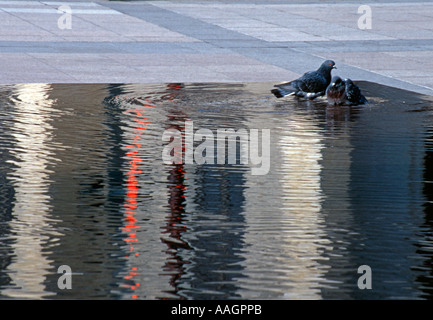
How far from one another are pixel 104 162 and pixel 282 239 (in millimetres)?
2738

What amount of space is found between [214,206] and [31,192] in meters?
1.54

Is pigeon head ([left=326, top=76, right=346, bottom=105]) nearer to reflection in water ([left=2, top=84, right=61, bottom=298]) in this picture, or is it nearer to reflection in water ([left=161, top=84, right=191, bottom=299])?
reflection in water ([left=161, top=84, right=191, bottom=299])

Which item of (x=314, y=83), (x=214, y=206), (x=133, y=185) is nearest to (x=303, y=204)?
(x=214, y=206)

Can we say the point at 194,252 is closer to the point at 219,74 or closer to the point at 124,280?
the point at 124,280

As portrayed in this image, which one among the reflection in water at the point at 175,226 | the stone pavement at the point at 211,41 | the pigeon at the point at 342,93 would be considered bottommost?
the reflection in water at the point at 175,226

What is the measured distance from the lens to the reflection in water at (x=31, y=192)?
576 cm

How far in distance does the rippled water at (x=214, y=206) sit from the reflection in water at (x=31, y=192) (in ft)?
0.05

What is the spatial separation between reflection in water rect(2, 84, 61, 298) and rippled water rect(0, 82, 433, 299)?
16 millimetres

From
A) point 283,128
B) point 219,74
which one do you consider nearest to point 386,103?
point 283,128

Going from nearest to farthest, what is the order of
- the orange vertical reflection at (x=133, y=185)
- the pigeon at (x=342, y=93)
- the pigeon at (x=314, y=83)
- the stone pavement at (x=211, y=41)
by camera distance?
the orange vertical reflection at (x=133, y=185) < the pigeon at (x=342, y=93) < the pigeon at (x=314, y=83) < the stone pavement at (x=211, y=41)

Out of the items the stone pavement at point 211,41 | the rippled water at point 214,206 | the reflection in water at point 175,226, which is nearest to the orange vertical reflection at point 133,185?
the rippled water at point 214,206

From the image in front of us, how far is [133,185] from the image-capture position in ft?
26.1

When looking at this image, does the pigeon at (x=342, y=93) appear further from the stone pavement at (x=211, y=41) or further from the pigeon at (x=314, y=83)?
the stone pavement at (x=211, y=41)
